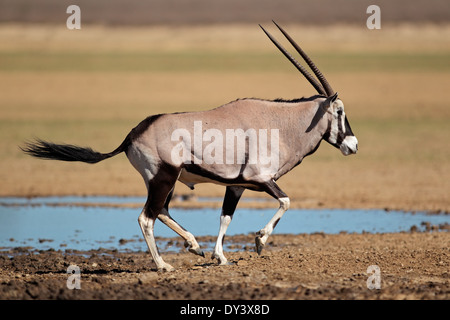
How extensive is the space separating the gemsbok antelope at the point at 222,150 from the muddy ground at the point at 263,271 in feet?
1.99

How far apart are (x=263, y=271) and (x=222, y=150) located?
126cm

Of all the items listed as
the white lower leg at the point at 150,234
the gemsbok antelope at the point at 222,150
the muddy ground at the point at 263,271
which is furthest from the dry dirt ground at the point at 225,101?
the gemsbok antelope at the point at 222,150

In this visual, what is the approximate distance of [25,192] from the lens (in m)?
15.0

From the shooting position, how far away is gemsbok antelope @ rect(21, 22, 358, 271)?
829cm

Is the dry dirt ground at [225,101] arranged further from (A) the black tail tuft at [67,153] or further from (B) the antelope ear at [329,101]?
(B) the antelope ear at [329,101]

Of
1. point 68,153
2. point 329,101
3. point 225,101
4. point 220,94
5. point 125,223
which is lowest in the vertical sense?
point 125,223

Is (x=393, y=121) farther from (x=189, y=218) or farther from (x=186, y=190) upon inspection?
(x=189, y=218)

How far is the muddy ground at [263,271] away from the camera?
6.90 m

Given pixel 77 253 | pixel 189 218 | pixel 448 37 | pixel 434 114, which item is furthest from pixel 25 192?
pixel 448 37

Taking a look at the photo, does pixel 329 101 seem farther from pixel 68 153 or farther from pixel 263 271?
pixel 68 153

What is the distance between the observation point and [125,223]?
12281mm

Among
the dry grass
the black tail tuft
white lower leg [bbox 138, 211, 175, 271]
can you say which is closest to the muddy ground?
white lower leg [bbox 138, 211, 175, 271]

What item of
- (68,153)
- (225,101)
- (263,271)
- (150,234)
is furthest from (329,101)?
(225,101)

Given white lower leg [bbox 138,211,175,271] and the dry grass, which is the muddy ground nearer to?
white lower leg [bbox 138,211,175,271]
